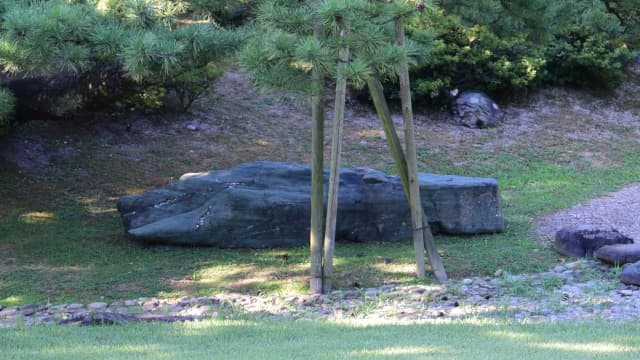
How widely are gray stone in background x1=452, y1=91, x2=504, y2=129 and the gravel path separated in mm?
4231

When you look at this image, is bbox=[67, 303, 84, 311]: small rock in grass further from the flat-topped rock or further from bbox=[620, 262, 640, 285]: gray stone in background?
the flat-topped rock

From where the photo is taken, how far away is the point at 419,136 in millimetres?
15062

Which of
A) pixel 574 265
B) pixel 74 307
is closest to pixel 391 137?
pixel 574 265

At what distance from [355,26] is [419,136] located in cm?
842

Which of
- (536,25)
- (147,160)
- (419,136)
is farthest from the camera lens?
(419,136)

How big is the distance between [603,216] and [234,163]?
232 inches

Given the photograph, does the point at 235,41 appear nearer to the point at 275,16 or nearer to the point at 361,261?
the point at 275,16

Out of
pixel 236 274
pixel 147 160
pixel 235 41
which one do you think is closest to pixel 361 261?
pixel 236 274

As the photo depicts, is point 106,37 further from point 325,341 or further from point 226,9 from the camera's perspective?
point 325,341

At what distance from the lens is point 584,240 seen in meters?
9.07

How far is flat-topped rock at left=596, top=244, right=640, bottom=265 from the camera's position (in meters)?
8.53

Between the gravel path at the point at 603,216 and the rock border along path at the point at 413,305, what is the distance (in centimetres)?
204

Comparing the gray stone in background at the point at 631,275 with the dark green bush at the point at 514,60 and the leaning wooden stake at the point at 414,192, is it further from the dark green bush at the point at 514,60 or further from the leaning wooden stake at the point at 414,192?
the dark green bush at the point at 514,60

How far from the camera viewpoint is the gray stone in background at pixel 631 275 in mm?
7863
